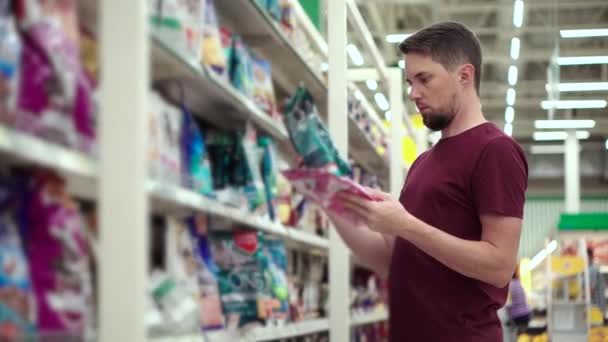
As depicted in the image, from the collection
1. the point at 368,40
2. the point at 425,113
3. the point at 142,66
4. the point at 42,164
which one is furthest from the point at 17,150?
the point at 368,40

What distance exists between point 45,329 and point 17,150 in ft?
1.12

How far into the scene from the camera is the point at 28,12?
1696mm

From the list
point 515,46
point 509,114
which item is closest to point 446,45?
point 515,46

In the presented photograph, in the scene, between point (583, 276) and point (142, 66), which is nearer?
point (142, 66)

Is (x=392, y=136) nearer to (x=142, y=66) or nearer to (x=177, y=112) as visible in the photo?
(x=177, y=112)

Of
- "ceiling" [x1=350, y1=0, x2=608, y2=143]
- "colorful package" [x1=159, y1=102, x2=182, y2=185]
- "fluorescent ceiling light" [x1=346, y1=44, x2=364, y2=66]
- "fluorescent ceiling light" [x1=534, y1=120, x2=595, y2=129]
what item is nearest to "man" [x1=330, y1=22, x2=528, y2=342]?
"colorful package" [x1=159, y1=102, x2=182, y2=185]

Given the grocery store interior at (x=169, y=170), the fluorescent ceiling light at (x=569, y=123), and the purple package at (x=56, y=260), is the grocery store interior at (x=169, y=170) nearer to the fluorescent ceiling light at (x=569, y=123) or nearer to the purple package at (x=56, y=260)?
the purple package at (x=56, y=260)

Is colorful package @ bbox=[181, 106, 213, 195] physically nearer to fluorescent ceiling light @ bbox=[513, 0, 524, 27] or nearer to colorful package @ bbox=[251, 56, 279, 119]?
colorful package @ bbox=[251, 56, 279, 119]

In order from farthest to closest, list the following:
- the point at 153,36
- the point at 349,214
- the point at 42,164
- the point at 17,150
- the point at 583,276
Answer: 1. the point at 583,276
2. the point at 349,214
3. the point at 153,36
4. the point at 42,164
5. the point at 17,150

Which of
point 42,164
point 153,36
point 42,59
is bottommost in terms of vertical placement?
point 42,164

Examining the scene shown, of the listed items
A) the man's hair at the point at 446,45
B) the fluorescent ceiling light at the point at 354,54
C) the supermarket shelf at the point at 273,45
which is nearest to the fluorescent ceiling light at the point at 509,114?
the fluorescent ceiling light at the point at 354,54

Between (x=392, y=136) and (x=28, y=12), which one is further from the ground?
(x=392, y=136)

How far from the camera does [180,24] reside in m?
2.23

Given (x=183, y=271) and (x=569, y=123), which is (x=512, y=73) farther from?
(x=183, y=271)
